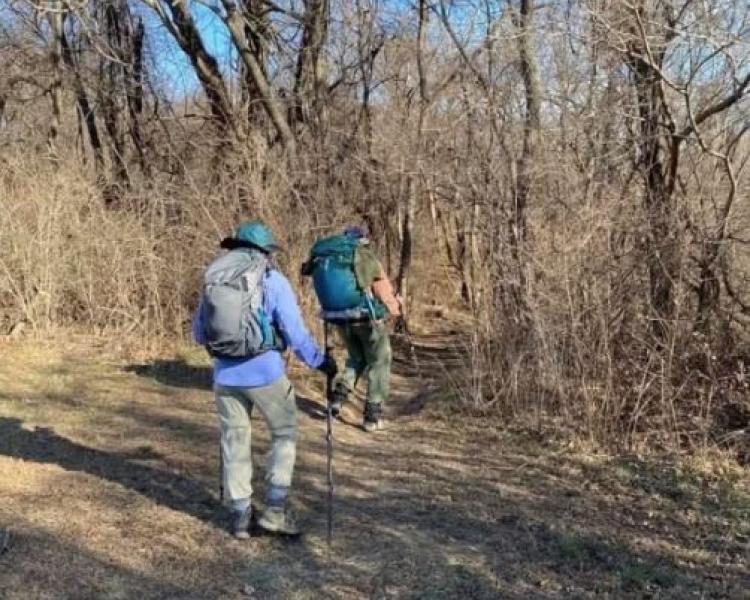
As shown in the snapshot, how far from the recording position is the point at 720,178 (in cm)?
773

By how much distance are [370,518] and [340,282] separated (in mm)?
2662

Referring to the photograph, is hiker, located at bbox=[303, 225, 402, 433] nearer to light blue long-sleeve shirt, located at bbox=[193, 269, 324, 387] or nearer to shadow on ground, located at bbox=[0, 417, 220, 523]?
shadow on ground, located at bbox=[0, 417, 220, 523]

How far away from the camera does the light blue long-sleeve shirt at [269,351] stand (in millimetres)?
4938

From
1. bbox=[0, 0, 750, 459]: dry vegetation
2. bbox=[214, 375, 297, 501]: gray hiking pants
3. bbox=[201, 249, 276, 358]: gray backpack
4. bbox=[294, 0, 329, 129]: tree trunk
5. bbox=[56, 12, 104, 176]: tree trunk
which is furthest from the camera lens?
bbox=[56, 12, 104, 176]: tree trunk

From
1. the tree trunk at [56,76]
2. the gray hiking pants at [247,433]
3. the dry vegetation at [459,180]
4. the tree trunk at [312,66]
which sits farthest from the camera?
the tree trunk at [56,76]

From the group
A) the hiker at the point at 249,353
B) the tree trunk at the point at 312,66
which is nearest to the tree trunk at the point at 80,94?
the tree trunk at the point at 312,66

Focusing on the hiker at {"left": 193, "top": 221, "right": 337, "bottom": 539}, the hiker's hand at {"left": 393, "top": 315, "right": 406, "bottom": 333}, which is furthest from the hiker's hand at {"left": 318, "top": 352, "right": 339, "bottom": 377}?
the hiker's hand at {"left": 393, "top": 315, "right": 406, "bottom": 333}

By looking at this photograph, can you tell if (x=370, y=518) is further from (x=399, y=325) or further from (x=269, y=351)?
(x=399, y=325)

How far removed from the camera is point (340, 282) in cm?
768

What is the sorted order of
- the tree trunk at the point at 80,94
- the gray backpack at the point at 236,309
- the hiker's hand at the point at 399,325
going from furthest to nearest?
the tree trunk at the point at 80,94
the hiker's hand at the point at 399,325
the gray backpack at the point at 236,309

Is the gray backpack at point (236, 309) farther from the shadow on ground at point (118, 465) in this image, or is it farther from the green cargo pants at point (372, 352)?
the green cargo pants at point (372, 352)

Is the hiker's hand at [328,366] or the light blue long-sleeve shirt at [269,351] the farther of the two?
the hiker's hand at [328,366]

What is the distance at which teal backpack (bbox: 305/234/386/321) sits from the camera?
766 centimetres

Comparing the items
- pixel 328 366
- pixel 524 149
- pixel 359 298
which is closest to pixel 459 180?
pixel 524 149
